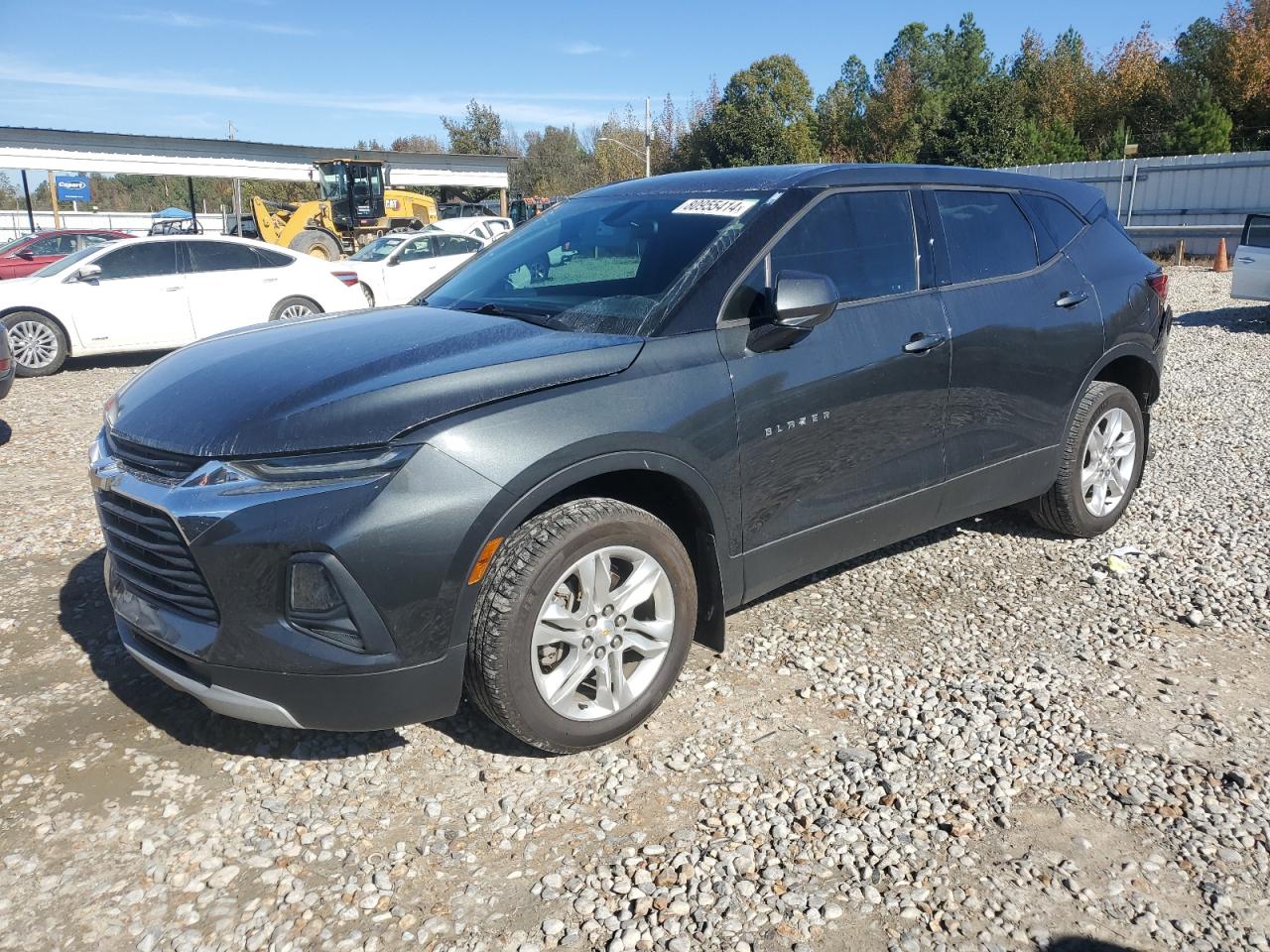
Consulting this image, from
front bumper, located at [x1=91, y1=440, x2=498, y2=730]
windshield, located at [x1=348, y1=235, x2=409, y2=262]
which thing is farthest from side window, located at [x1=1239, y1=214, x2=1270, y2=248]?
front bumper, located at [x1=91, y1=440, x2=498, y2=730]

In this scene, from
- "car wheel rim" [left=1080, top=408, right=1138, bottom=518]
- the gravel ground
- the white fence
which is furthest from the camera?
the white fence

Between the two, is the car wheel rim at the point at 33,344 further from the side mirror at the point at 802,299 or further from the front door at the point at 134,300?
the side mirror at the point at 802,299

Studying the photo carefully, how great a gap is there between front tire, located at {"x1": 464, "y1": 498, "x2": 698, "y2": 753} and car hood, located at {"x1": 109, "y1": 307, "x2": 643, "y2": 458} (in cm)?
46

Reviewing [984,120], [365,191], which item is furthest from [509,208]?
[984,120]

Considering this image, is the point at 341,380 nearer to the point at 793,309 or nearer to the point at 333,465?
the point at 333,465

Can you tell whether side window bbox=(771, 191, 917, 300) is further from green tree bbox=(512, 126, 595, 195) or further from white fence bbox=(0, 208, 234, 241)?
green tree bbox=(512, 126, 595, 195)

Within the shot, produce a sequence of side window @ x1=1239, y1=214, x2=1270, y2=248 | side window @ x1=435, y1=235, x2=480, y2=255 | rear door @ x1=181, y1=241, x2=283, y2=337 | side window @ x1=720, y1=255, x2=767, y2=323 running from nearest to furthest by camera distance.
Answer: side window @ x1=720, y1=255, x2=767, y2=323, rear door @ x1=181, y1=241, x2=283, y2=337, side window @ x1=1239, y1=214, x2=1270, y2=248, side window @ x1=435, y1=235, x2=480, y2=255

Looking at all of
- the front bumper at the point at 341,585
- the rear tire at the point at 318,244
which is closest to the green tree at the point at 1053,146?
the rear tire at the point at 318,244

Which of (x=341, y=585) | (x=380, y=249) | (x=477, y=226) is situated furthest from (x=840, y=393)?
(x=477, y=226)

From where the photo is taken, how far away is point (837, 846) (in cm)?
280

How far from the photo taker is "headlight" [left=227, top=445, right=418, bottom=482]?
2.75 meters

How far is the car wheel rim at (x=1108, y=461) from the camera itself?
5.08 metres

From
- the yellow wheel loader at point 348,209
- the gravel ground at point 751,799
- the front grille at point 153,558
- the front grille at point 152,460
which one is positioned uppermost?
the yellow wheel loader at point 348,209

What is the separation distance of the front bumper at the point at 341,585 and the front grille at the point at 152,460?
0.05 m
